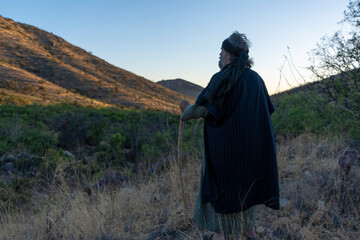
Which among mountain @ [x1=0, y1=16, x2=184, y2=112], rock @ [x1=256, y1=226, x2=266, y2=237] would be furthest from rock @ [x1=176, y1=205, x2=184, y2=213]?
mountain @ [x1=0, y1=16, x2=184, y2=112]

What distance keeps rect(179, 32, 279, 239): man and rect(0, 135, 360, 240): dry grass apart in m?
0.68

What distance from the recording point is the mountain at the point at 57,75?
20594 millimetres

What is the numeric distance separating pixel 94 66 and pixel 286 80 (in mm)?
34779

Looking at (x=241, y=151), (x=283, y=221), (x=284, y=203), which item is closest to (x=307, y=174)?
(x=284, y=203)

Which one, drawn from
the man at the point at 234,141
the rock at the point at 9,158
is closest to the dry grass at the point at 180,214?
the man at the point at 234,141

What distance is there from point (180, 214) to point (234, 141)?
1421 mm

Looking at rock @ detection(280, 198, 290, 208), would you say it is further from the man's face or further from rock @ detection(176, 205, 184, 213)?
the man's face

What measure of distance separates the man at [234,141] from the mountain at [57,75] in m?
12.7

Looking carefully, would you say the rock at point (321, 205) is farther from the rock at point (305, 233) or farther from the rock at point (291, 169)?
the rock at point (291, 169)

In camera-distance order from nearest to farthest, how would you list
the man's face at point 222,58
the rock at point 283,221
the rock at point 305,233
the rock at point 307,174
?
the man's face at point 222,58, the rock at point 305,233, the rock at point 283,221, the rock at point 307,174

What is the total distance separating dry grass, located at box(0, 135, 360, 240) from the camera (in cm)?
280

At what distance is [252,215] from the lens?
7.98 feet

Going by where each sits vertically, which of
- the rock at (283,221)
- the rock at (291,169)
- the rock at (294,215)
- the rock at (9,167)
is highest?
the rock at (291,169)

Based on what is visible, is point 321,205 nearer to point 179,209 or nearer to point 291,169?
point 291,169
